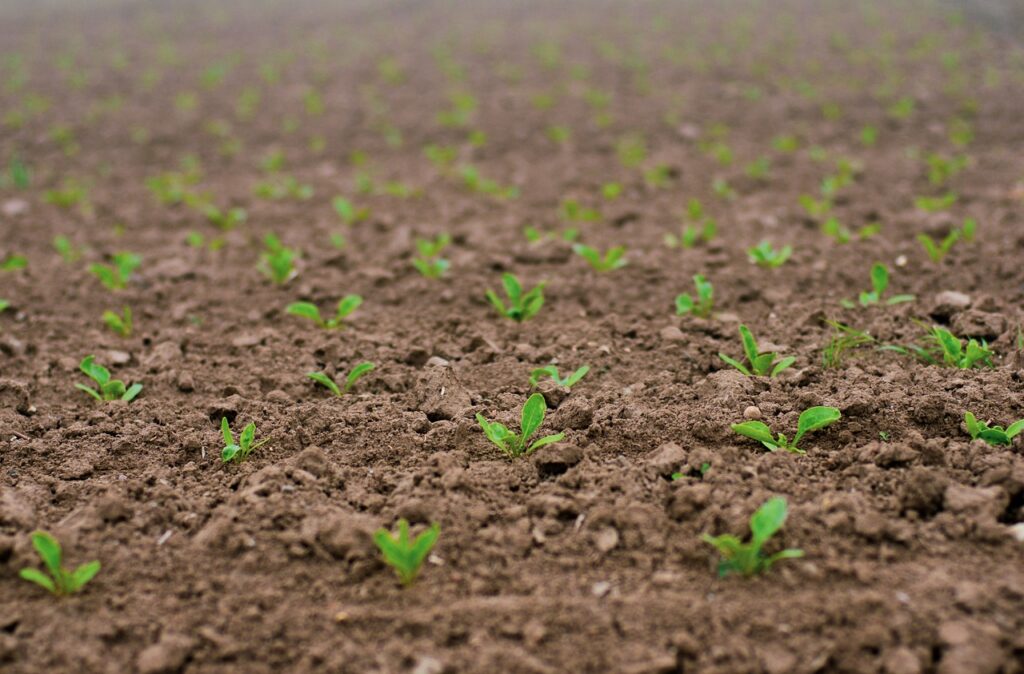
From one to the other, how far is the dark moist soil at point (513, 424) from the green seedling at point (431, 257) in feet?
0.24

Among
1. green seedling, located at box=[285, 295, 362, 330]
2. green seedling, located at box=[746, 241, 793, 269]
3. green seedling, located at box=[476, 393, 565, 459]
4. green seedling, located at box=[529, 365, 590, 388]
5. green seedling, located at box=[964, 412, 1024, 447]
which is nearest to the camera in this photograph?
green seedling, located at box=[964, 412, 1024, 447]

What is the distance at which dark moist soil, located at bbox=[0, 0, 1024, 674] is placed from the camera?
68.2 inches

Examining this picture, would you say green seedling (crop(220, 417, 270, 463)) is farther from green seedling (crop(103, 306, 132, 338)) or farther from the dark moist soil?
green seedling (crop(103, 306, 132, 338))

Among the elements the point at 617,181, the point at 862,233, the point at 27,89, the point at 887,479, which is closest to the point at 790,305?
the point at 862,233

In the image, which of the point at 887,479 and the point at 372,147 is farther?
the point at 372,147

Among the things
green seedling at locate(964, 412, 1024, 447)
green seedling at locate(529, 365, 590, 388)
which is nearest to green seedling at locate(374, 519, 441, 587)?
green seedling at locate(529, 365, 590, 388)

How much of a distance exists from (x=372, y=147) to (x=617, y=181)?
2328 millimetres

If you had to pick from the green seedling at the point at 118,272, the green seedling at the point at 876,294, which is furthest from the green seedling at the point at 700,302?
the green seedling at the point at 118,272

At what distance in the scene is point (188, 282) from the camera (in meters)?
3.78

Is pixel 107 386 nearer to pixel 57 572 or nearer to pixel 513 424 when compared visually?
pixel 57 572

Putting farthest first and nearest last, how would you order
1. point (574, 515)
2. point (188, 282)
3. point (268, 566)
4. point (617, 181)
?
point (617, 181) → point (188, 282) → point (574, 515) → point (268, 566)

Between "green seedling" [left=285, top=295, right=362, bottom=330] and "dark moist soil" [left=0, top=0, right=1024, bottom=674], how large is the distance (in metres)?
0.10

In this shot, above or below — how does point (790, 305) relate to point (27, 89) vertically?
below

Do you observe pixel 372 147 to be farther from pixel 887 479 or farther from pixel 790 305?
pixel 887 479
